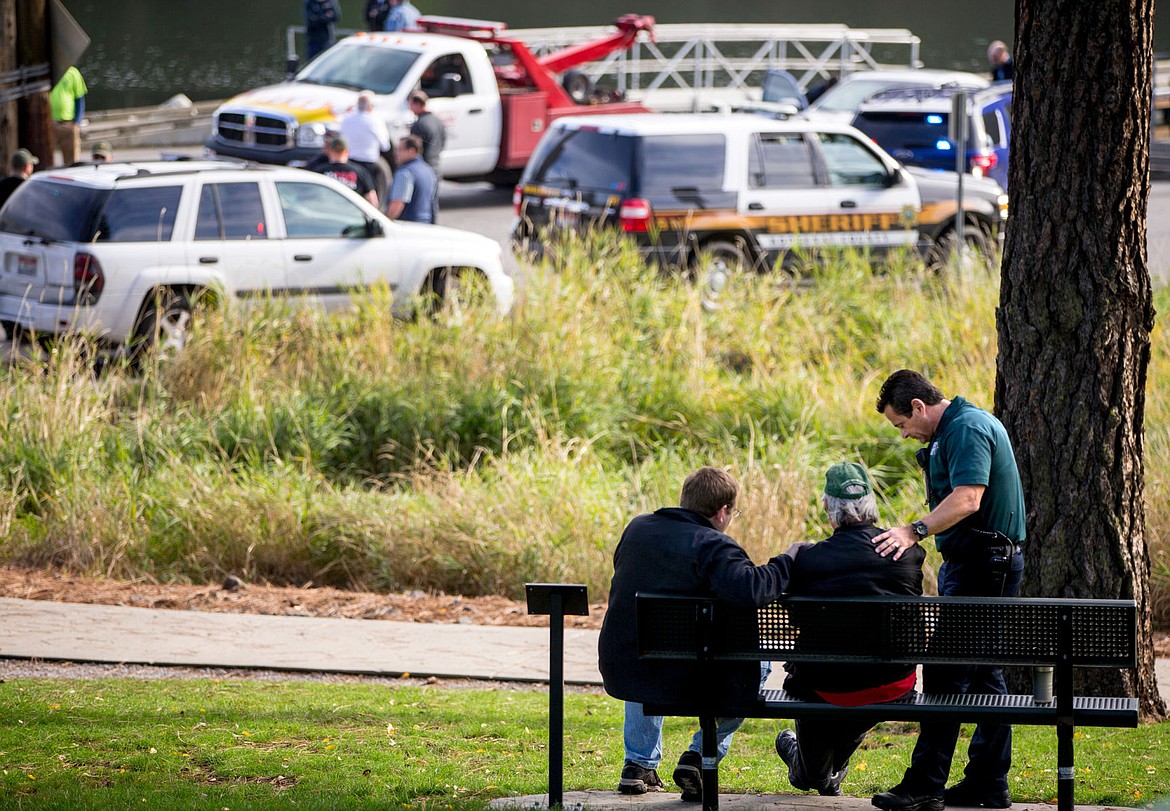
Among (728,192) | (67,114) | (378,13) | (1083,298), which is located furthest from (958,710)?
(378,13)

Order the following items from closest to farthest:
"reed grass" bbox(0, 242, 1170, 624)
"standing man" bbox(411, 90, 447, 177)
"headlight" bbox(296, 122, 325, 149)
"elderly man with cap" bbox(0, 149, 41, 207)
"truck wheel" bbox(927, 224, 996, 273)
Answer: "reed grass" bbox(0, 242, 1170, 624), "elderly man with cap" bbox(0, 149, 41, 207), "truck wheel" bbox(927, 224, 996, 273), "standing man" bbox(411, 90, 447, 177), "headlight" bbox(296, 122, 325, 149)

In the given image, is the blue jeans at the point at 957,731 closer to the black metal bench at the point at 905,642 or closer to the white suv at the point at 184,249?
the black metal bench at the point at 905,642

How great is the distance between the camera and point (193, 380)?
11156mm

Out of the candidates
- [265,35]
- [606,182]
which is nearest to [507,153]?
[606,182]

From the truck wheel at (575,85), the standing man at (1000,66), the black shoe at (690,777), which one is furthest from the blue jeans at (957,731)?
the standing man at (1000,66)

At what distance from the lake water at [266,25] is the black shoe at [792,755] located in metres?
33.1

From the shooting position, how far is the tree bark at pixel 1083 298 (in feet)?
20.6

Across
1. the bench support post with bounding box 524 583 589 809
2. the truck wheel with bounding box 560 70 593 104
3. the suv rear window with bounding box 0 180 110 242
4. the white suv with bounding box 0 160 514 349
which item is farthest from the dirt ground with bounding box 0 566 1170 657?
the truck wheel with bounding box 560 70 593 104

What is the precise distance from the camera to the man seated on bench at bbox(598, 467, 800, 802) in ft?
15.8

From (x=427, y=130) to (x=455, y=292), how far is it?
6.52 metres

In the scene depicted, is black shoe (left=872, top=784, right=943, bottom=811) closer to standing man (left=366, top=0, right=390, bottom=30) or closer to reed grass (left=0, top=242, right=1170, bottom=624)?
reed grass (left=0, top=242, right=1170, bottom=624)

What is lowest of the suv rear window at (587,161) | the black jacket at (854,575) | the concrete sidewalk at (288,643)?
the concrete sidewalk at (288,643)

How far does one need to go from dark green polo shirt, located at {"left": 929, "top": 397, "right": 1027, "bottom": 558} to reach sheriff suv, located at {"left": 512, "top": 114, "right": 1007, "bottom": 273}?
27.2 feet

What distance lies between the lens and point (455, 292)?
39.7ft
